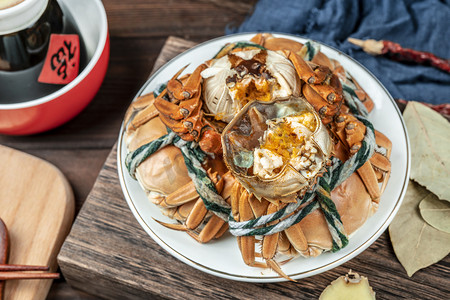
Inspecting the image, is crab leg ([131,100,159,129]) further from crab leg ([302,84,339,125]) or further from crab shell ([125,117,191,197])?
crab leg ([302,84,339,125])

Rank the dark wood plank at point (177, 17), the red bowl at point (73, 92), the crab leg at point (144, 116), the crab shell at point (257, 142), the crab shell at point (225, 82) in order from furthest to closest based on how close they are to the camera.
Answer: the dark wood plank at point (177, 17) → the red bowl at point (73, 92) → the crab leg at point (144, 116) → the crab shell at point (225, 82) → the crab shell at point (257, 142)

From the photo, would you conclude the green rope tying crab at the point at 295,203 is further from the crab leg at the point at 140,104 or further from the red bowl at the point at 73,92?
the red bowl at the point at 73,92

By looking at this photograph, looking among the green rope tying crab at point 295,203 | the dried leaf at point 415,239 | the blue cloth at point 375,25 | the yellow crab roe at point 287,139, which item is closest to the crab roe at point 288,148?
the yellow crab roe at point 287,139

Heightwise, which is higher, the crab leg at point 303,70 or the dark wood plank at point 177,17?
the crab leg at point 303,70

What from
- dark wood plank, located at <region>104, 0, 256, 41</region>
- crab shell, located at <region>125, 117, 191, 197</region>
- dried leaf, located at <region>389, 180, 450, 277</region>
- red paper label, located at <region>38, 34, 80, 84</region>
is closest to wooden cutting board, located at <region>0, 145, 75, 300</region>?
red paper label, located at <region>38, 34, 80, 84</region>

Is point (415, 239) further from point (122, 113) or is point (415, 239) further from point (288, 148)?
point (122, 113)

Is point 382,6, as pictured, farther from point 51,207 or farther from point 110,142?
point 51,207

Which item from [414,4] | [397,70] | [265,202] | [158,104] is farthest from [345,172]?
[414,4]
